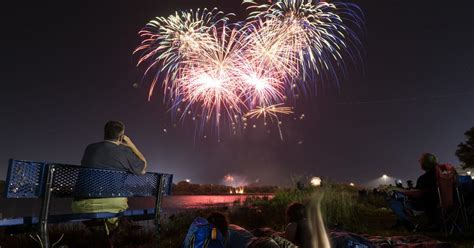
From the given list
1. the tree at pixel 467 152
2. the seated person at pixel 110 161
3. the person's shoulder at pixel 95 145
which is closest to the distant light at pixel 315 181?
the seated person at pixel 110 161

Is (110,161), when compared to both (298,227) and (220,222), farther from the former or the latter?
(298,227)

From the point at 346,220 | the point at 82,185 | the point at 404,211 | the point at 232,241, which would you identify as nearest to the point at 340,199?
the point at 346,220

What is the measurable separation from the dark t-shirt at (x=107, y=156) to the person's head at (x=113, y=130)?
123 millimetres

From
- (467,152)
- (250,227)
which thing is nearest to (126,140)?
(250,227)

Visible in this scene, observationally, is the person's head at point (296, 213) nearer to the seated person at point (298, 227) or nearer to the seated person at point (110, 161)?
the seated person at point (298, 227)

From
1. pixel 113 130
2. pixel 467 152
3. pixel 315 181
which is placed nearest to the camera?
pixel 113 130

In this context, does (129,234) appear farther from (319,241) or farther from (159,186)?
(319,241)

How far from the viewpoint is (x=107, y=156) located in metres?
4.69

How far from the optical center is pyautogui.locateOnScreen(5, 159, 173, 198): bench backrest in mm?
3592

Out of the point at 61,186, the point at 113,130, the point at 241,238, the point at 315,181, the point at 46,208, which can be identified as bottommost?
the point at 241,238

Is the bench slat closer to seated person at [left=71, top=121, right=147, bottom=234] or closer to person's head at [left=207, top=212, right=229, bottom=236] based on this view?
seated person at [left=71, top=121, right=147, bottom=234]

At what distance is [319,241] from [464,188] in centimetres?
502

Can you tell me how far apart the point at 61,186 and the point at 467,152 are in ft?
143

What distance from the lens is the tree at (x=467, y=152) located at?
126 feet
